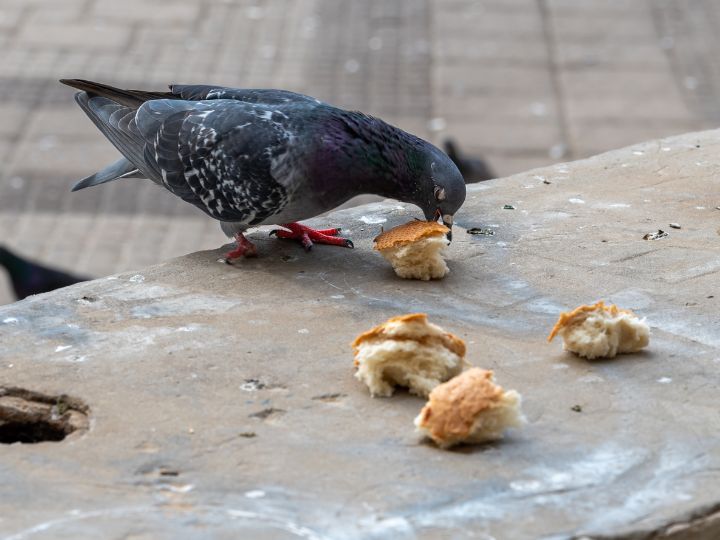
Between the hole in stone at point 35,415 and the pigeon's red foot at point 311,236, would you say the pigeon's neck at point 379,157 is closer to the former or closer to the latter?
the pigeon's red foot at point 311,236

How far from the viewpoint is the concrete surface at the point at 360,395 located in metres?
2.30

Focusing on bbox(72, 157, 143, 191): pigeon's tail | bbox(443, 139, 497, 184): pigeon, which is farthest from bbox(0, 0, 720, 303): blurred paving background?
bbox(72, 157, 143, 191): pigeon's tail

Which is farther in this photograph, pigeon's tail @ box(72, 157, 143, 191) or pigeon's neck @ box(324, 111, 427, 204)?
pigeon's tail @ box(72, 157, 143, 191)

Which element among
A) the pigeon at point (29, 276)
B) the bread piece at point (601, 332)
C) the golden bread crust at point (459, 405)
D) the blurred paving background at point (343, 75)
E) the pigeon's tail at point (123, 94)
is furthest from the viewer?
the blurred paving background at point (343, 75)

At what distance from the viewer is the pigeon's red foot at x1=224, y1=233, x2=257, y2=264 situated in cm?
381

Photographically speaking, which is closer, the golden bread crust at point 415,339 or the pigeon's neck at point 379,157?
the golden bread crust at point 415,339

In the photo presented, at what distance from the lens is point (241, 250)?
383 centimetres

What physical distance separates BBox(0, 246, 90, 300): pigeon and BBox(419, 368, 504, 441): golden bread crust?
10.7 ft

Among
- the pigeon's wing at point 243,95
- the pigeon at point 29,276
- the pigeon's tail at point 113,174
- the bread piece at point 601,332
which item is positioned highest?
the pigeon's wing at point 243,95

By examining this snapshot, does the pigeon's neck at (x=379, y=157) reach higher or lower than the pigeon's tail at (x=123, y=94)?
lower

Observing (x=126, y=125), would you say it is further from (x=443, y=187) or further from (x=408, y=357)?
(x=408, y=357)

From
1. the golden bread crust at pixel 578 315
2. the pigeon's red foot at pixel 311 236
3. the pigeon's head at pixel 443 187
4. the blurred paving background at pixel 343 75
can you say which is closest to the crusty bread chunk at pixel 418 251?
the pigeon's head at pixel 443 187

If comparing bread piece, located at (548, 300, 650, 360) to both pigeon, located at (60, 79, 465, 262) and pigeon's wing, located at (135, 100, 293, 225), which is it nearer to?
pigeon, located at (60, 79, 465, 262)

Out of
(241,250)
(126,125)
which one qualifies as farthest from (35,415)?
(126,125)
